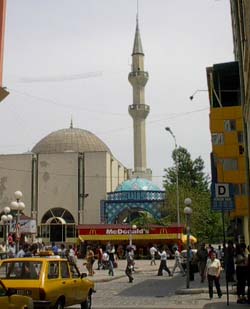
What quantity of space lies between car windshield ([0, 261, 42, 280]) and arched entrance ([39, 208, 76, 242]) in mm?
59645

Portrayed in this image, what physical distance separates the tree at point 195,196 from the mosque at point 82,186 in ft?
14.8

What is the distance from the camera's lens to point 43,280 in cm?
1122

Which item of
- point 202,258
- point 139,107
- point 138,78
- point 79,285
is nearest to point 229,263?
point 202,258

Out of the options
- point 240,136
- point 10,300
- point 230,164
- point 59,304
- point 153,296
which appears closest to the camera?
point 10,300

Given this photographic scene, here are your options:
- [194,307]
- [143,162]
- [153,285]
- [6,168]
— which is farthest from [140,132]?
[194,307]

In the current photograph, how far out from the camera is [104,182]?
74000 mm

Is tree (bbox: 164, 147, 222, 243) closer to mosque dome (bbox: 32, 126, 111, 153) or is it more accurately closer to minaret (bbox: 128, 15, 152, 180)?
minaret (bbox: 128, 15, 152, 180)

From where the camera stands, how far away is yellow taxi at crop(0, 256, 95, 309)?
35.9ft

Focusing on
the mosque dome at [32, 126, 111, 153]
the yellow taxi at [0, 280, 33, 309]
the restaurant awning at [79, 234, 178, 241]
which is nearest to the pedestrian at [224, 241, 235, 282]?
the yellow taxi at [0, 280, 33, 309]

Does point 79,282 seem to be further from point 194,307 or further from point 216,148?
point 216,148

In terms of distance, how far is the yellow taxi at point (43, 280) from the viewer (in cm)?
1094

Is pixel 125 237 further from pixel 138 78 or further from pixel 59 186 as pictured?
pixel 138 78

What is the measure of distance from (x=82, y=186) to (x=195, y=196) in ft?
61.3

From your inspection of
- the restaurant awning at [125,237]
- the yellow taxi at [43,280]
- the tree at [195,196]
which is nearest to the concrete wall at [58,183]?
the tree at [195,196]
